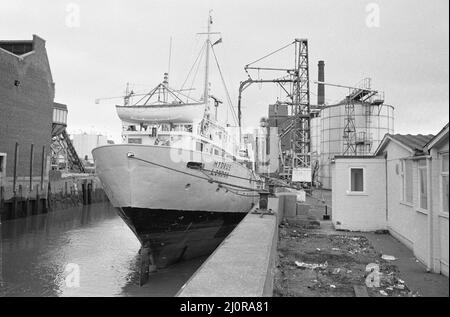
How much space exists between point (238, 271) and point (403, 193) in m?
6.15

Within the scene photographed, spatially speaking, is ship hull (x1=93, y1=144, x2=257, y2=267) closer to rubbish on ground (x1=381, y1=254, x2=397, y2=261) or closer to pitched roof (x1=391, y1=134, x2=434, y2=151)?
pitched roof (x1=391, y1=134, x2=434, y2=151)

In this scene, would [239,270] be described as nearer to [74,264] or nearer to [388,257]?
[388,257]

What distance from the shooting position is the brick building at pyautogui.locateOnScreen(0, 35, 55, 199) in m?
30.5

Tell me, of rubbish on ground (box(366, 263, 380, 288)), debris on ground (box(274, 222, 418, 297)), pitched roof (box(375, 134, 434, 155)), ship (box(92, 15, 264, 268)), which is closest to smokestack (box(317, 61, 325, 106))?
ship (box(92, 15, 264, 268))

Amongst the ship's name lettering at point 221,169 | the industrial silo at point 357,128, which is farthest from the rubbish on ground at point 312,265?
the industrial silo at point 357,128

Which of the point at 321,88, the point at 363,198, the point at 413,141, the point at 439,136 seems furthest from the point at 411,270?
the point at 321,88

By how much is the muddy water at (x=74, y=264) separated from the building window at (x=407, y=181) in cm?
832

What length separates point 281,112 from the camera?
73.2 m

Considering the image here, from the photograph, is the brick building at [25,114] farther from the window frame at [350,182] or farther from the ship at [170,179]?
the window frame at [350,182]

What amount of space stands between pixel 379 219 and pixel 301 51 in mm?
28839

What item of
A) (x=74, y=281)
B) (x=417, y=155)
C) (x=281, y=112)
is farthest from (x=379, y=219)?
(x=281, y=112)

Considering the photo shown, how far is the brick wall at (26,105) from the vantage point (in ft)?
101

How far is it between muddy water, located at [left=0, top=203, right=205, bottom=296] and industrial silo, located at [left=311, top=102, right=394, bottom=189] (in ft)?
81.7

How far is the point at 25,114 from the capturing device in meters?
33.2
